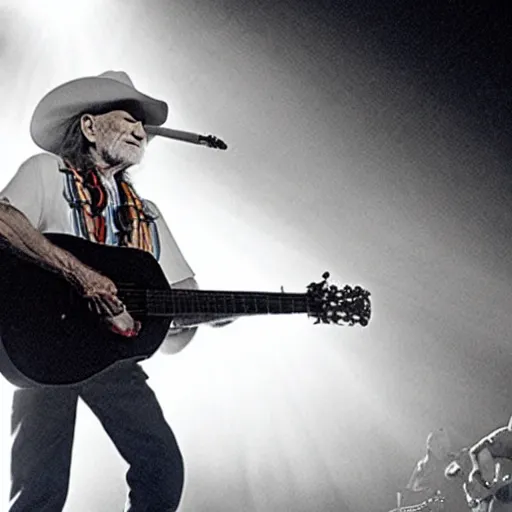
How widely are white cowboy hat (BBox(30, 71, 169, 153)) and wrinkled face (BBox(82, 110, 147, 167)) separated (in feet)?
0.10

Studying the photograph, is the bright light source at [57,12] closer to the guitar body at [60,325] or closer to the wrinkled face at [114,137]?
the wrinkled face at [114,137]

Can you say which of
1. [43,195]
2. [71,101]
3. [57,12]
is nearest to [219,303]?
[43,195]

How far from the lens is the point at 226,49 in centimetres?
386

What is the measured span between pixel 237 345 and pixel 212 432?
1.14 feet

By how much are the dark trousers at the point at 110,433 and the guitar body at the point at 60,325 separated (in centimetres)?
4

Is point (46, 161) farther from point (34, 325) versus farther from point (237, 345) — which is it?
point (237, 345)

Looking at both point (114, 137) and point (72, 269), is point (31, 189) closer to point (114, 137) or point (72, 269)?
point (72, 269)

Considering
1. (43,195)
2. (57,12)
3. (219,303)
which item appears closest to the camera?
(43,195)

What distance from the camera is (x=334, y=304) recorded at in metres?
2.44

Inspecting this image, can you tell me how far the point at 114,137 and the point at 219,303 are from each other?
1.69ft

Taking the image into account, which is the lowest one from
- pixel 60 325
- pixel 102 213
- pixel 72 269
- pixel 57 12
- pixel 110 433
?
pixel 110 433

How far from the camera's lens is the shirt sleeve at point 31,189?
208 cm

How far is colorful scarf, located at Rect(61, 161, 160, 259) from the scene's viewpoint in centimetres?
220

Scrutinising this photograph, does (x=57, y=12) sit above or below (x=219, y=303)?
above
